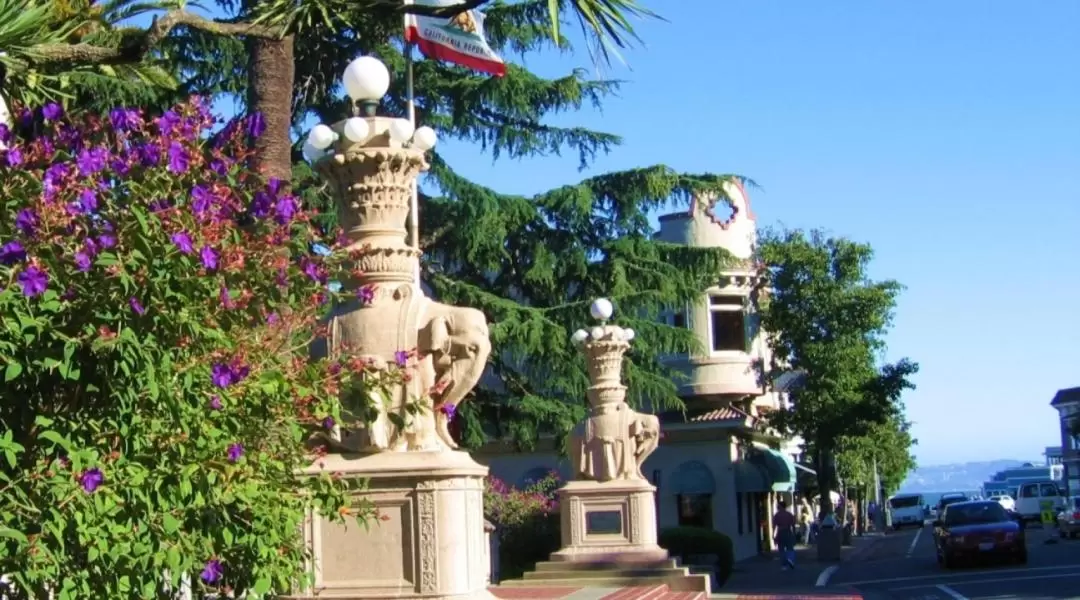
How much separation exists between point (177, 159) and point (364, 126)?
3305 mm

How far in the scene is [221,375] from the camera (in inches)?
264

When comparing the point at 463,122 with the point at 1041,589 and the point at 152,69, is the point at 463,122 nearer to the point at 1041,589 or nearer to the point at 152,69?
the point at 152,69

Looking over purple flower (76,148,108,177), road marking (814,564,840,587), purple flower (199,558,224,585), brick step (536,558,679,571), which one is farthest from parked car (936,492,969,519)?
purple flower (76,148,108,177)

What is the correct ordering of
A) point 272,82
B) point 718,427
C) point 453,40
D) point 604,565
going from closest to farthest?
point 272,82
point 453,40
point 604,565
point 718,427

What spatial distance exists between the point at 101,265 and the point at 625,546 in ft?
55.7

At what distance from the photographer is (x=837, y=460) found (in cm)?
6175

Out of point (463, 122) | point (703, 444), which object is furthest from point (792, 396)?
point (463, 122)

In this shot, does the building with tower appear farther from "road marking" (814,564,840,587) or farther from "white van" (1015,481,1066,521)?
"white van" (1015,481,1066,521)

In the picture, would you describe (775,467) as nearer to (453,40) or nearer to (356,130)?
(453,40)

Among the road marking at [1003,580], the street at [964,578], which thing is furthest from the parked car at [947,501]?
the road marking at [1003,580]

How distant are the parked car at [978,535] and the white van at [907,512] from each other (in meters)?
45.9

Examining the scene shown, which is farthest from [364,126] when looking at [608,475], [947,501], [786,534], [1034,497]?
[1034,497]

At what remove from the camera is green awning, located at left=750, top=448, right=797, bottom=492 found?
45719mm

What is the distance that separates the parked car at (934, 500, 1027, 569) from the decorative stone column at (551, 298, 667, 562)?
33.9 ft
